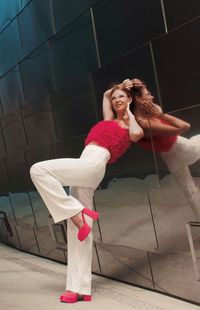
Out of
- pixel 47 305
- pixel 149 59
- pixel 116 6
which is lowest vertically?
pixel 47 305

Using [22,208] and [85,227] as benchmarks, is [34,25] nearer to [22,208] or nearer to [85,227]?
[22,208]

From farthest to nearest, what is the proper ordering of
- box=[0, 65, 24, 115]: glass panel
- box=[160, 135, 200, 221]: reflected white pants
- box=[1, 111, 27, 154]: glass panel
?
box=[1, 111, 27, 154]: glass panel
box=[0, 65, 24, 115]: glass panel
box=[160, 135, 200, 221]: reflected white pants

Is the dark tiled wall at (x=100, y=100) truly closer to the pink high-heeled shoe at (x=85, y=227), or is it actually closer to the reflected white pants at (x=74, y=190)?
the reflected white pants at (x=74, y=190)

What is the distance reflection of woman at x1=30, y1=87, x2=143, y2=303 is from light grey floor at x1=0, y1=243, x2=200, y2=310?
181mm

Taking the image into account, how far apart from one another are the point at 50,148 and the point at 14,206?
1.93m

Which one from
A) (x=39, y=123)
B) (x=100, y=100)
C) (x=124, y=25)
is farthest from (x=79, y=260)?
(x=39, y=123)

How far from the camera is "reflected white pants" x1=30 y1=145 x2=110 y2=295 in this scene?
143 inches

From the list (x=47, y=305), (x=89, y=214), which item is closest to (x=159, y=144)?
(x=89, y=214)

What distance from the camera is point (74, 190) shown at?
13.3 ft

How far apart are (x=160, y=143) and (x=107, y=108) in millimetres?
645

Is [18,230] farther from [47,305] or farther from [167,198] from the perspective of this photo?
[167,198]

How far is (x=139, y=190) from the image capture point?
3.97m

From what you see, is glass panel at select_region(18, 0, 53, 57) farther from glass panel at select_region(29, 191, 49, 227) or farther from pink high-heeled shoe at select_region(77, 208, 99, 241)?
pink high-heeled shoe at select_region(77, 208, 99, 241)

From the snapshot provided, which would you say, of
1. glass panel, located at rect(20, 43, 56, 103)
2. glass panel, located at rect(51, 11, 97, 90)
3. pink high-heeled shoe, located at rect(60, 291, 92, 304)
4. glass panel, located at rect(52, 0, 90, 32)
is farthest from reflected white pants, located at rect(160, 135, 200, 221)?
glass panel, located at rect(20, 43, 56, 103)
